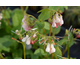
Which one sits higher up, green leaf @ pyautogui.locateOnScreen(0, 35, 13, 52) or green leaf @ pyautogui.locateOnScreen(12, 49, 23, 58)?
green leaf @ pyautogui.locateOnScreen(0, 35, 13, 52)

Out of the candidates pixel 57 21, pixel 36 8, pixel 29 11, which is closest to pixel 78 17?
pixel 36 8

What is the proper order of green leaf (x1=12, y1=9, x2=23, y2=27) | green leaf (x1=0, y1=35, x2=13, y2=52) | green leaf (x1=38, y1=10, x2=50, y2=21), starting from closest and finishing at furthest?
green leaf (x1=38, y1=10, x2=50, y2=21)
green leaf (x1=0, y1=35, x2=13, y2=52)
green leaf (x1=12, y1=9, x2=23, y2=27)

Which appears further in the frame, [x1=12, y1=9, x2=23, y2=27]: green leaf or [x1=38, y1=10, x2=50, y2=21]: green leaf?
[x1=12, y1=9, x2=23, y2=27]: green leaf

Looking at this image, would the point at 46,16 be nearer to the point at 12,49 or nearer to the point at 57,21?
the point at 57,21

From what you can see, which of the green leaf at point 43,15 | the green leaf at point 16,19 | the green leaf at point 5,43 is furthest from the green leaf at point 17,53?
the green leaf at point 43,15

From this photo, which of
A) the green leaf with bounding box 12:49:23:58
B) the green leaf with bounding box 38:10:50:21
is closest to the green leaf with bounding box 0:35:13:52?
the green leaf with bounding box 12:49:23:58

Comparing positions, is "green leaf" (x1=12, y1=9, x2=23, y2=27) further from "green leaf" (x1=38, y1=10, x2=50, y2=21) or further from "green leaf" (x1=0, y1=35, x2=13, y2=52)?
"green leaf" (x1=38, y1=10, x2=50, y2=21)

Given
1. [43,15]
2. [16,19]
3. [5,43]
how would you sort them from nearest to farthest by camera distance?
1. [43,15]
2. [5,43]
3. [16,19]

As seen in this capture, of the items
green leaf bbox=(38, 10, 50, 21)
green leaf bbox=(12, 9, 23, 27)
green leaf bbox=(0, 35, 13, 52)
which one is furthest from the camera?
green leaf bbox=(12, 9, 23, 27)

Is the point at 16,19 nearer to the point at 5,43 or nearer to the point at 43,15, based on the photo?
the point at 5,43

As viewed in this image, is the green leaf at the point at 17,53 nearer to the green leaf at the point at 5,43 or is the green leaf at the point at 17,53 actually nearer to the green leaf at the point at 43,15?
the green leaf at the point at 5,43

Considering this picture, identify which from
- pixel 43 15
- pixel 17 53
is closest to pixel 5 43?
pixel 17 53

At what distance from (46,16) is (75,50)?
32.0 inches

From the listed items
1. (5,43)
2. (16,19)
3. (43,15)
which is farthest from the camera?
(16,19)
